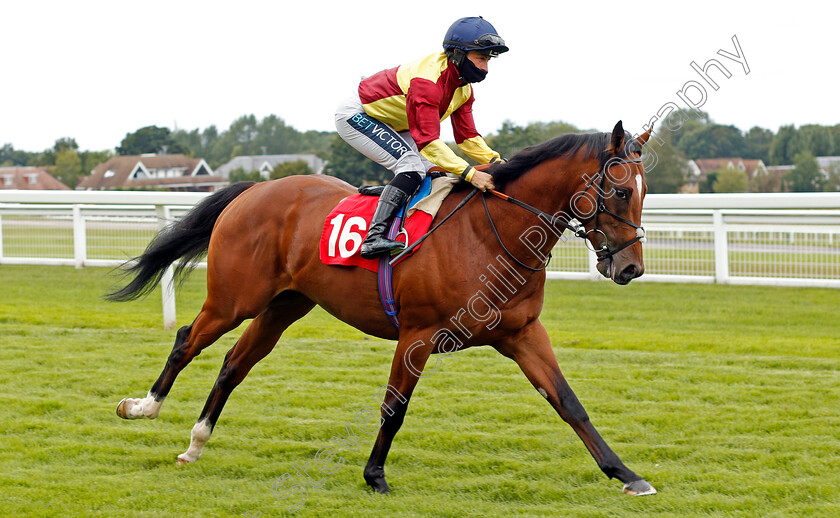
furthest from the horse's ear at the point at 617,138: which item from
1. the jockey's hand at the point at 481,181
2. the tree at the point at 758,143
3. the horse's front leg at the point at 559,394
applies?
the tree at the point at 758,143

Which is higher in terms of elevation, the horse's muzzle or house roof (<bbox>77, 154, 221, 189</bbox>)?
house roof (<bbox>77, 154, 221, 189</bbox>)

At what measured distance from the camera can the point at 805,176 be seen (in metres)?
28.0

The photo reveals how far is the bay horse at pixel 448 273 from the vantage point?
3.34 meters

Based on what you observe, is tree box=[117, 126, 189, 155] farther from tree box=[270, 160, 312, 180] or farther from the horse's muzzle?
the horse's muzzle

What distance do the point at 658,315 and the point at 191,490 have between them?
5.42 m

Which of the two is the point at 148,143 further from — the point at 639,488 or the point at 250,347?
the point at 639,488

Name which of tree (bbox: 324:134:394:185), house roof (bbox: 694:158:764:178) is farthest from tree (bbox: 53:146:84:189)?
house roof (bbox: 694:158:764:178)

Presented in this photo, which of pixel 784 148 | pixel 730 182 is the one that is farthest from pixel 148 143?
pixel 784 148

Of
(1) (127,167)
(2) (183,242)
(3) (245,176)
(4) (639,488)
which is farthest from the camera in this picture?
(1) (127,167)

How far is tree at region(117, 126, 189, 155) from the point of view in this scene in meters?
51.9

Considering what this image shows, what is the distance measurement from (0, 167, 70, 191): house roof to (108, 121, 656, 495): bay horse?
44545mm

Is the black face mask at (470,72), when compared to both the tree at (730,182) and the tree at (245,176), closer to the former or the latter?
the tree at (245,176)

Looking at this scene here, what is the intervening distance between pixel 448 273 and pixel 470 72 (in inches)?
35.7

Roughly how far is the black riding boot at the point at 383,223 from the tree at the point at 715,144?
35.2 metres
